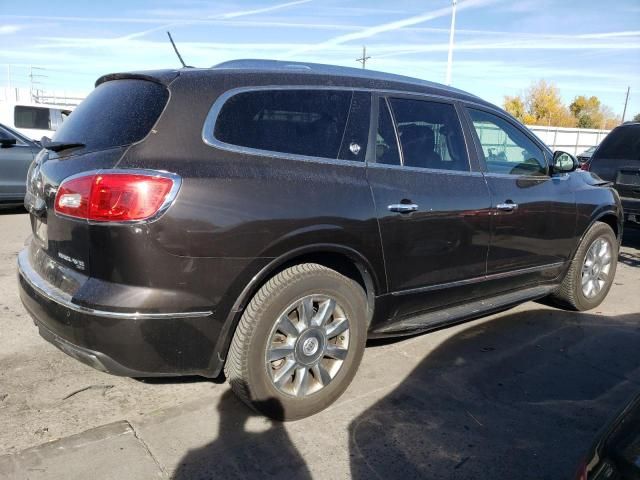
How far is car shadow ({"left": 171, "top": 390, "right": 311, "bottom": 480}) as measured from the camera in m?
2.53

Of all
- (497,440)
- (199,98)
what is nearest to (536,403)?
(497,440)

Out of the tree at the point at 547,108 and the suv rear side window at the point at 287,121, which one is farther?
the tree at the point at 547,108

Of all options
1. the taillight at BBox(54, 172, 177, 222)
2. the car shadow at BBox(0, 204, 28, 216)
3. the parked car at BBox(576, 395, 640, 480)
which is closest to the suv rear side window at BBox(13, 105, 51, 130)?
the car shadow at BBox(0, 204, 28, 216)

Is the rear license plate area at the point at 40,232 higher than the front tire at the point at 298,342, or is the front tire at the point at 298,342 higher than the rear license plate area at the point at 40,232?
the rear license plate area at the point at 40,232

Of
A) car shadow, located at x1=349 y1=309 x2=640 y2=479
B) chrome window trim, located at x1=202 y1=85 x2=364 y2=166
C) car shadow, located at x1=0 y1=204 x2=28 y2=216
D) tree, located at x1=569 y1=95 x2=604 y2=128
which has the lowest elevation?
car shadow, located at x1=349 y1=309 x2=640 y2=479

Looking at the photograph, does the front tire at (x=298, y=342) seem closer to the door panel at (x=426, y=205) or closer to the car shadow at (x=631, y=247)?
the door panel at (x=426, y=205)

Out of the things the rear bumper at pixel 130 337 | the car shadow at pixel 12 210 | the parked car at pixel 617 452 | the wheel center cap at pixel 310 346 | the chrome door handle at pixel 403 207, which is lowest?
the car shadow at pixel 12 210

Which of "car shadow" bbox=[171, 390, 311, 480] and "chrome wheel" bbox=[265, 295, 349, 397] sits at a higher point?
"chrome wheel" bbox=[265, 295, 349, 397]

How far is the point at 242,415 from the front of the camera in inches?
119

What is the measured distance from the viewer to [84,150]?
8.91ft

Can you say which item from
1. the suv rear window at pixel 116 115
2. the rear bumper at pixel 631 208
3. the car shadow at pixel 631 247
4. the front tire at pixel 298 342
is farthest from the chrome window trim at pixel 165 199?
the rear bumper at pixel 631 208

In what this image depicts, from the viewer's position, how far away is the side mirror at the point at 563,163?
4445 mm

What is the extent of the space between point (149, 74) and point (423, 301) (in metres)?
2.11

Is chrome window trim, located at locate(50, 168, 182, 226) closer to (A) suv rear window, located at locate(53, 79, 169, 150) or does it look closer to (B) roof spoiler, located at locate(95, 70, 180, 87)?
(A) suv rear window, located at locate(53, 79, 169, 150)
